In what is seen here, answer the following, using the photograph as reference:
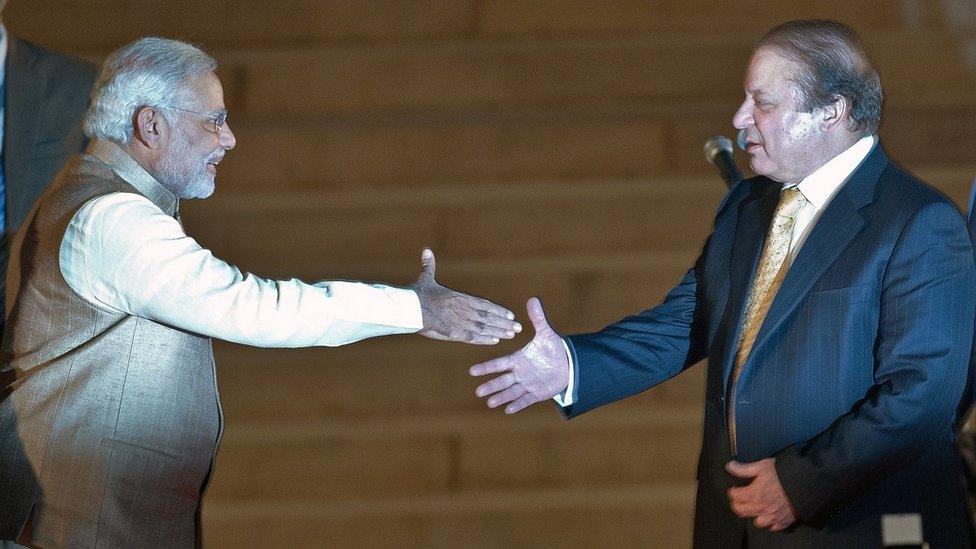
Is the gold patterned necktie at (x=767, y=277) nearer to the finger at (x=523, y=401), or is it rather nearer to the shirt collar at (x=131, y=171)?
the finger at (x=523, y=401)

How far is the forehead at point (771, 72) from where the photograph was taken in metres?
2.09

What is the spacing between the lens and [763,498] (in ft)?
6.25

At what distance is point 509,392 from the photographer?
2.23m

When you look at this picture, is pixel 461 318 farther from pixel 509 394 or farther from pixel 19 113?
pixel 19 113

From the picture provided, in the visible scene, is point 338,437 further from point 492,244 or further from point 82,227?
point 82,227

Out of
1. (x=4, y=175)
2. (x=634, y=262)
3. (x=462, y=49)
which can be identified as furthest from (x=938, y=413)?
(x=462, y=49)

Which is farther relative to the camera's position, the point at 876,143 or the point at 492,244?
the point at 492,244

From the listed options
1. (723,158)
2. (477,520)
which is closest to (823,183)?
(723,158)

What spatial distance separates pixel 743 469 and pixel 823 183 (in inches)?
19.9

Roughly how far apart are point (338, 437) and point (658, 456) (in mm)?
1050

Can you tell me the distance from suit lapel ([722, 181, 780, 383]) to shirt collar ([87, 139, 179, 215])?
955mm

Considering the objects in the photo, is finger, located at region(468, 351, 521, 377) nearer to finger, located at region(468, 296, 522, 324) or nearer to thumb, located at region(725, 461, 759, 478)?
finger, located at region(468, 296, 522, 324)

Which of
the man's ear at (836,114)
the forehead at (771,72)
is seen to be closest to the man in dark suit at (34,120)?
the forehead at (771,72)

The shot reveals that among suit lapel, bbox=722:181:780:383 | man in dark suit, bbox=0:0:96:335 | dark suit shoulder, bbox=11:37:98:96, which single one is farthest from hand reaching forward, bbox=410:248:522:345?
dark suit shoulder, bbox=11:37:98:96
